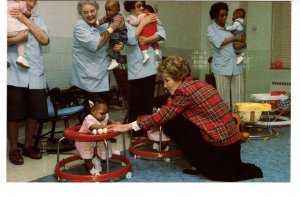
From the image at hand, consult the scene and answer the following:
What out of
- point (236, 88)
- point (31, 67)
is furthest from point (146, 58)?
point (236, 88)

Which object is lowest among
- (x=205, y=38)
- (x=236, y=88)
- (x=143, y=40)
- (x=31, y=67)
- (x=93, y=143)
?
(x=93, y=143)

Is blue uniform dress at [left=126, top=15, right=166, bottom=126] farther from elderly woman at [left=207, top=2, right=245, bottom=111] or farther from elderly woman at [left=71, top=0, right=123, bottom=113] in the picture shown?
elderly woman at [left=207, top=2, right=245, bottom=111]

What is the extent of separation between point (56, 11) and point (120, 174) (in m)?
1.82

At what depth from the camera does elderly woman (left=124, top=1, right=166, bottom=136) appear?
99.7 inches

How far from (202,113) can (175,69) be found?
27 centimetres

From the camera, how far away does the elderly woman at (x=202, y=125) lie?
5.62ft

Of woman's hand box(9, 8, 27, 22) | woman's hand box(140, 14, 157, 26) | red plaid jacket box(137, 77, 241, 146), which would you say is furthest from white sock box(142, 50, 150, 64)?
woman's hand box(9, 8, 27, 22)

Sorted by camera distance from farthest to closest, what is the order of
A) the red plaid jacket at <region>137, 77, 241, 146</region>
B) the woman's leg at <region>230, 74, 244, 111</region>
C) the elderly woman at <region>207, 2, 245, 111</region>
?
the woman's leg at <region>230, 74, 244, 111</region> → the elderly woman at <region>207, 2, 245, 111</region> → the red plaid jacket at <region>137, 77, 241, 146</region>

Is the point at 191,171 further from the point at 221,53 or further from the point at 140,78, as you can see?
the point at 221,53

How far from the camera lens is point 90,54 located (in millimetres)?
2256

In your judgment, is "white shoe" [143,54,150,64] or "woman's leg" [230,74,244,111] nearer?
"white shoe" [143,54,150,64]

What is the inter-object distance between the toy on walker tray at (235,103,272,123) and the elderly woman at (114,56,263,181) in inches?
39.0

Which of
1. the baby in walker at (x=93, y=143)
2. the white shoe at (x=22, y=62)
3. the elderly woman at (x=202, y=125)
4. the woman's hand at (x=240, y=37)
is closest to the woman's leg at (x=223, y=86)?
the woman's hand at (x=240, y=37)

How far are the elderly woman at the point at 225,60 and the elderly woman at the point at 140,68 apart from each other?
1.81 ft
